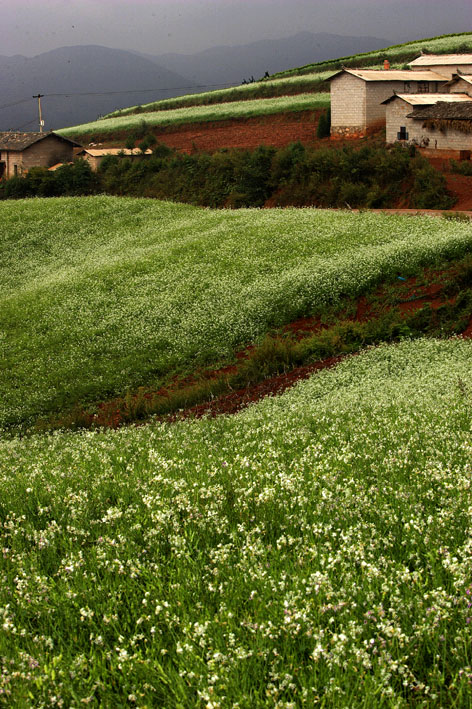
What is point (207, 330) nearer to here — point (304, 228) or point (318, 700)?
point (304, 228)

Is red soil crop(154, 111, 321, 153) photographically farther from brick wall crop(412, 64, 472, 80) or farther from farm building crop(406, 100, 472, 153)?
brick wall crop(412, 64, 472, 80)

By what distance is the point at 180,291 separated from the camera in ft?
85.4

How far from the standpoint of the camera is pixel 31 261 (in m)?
39.0

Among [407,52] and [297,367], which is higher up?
[407,52]

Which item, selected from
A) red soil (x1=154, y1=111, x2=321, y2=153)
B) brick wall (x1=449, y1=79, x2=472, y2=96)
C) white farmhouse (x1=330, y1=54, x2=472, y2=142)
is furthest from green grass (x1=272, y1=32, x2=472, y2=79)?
brick wall (x1=449, y1=79, x2=472, y2=96)

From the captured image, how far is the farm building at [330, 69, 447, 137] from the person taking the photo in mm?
53812

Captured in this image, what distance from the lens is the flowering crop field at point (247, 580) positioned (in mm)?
3117

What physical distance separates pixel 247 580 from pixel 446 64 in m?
67.7

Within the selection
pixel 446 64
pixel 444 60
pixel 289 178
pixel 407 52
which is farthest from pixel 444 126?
pixel 407 52

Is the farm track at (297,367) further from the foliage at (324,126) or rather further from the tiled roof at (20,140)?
the tiled roof at (20,140)

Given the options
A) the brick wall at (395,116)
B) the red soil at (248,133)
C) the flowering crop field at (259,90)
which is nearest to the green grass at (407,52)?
the flowering crop field at (259,90)

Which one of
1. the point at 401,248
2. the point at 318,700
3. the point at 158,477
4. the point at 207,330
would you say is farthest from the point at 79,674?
the point at 401,248

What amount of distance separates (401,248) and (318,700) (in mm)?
22829

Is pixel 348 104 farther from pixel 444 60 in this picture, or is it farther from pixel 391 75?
pixel 444 60
